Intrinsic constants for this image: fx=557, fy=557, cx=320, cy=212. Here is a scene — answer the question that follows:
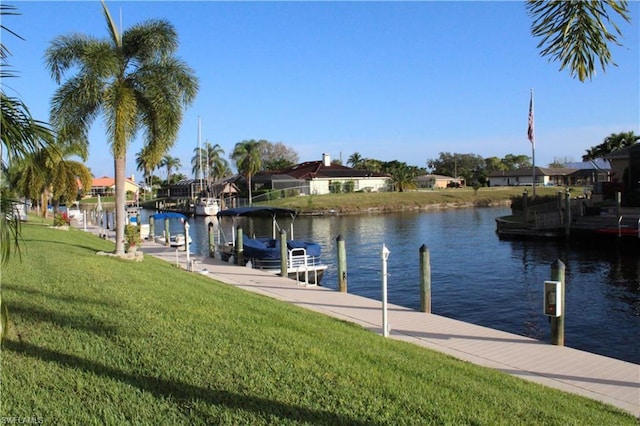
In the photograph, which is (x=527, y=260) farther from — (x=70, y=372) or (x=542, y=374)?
(x=70, y=372)

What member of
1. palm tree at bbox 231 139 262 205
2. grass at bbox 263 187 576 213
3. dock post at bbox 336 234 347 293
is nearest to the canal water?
dock post at bbox 336 234 347 293

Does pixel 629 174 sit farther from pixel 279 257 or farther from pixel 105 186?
pixel 105 186

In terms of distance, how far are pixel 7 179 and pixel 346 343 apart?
521 cm

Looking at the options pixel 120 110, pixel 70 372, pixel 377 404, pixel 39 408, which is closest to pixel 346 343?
pixel 377 404

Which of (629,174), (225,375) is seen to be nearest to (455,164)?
(629,174)

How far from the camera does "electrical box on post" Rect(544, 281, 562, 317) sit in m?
11.5

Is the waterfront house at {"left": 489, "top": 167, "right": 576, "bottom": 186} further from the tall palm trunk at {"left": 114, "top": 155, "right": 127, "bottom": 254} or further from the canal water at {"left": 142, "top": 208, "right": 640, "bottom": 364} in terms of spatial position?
the tall palm trunk at {"left": 114, "top": 155, "right": 127, "bottom": 254}

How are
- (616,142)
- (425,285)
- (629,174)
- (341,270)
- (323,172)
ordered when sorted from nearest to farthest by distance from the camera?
(425,285)
(341,270)
(629,174)
(616,142)
(323,172)

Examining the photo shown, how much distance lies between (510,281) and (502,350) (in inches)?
563

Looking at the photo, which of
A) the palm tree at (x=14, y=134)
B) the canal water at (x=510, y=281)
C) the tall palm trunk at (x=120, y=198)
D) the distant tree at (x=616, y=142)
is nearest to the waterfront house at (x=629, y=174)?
the canal water at (x=510, y=281)

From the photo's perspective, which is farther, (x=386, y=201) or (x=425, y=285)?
(x=386, y=201)

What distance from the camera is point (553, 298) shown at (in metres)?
11.5

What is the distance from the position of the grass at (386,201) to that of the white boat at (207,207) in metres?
8.12

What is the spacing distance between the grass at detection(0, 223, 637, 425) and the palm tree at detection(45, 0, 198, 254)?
34.4 ft
